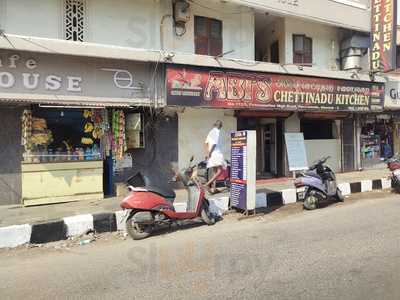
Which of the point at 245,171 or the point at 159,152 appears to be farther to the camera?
the point at 159,152

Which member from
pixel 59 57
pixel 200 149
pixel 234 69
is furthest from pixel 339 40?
pixel 59 57

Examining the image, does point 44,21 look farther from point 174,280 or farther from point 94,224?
point 174,280

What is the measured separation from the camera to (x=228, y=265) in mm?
4992

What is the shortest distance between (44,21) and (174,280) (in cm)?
803

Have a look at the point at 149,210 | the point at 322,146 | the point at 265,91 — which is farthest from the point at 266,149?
the point at 149,210

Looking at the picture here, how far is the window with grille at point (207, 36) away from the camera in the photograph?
1194 cm

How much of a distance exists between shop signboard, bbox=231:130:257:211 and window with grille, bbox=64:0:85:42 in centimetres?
518

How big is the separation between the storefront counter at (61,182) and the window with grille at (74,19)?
3358 millimetres

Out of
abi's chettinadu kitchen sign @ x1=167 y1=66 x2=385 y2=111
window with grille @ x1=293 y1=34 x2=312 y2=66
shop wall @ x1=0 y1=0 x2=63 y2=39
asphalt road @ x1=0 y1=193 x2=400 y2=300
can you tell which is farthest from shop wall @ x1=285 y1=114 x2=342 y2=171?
shop wall @ x1=0 y1=0 x2=63 y2=39

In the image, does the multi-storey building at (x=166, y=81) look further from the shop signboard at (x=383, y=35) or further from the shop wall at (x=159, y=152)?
the shop signboard at (x=383, y=35)

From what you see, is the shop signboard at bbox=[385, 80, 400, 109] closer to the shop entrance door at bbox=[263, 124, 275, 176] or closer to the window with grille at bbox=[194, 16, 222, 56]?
the shop entrance door at bbox=[263, 124, 275, 176]

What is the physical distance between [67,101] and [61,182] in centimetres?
197

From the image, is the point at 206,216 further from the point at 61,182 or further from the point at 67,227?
the point at 61,182

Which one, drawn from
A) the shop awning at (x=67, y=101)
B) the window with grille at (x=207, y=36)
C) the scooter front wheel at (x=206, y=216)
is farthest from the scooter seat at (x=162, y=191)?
the window with grille at (x=207, y=36)
